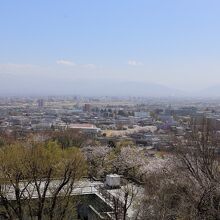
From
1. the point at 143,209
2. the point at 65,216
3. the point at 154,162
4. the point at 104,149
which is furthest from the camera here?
the point at 104,149

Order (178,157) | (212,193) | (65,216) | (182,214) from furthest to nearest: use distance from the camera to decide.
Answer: (178,157) < (65,216) < (212,193) < (182,214)

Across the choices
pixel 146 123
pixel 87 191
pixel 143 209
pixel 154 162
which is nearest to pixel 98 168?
pixel 154 162

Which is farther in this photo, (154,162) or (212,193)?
(154,162)

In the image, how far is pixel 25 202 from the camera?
11.8 meters

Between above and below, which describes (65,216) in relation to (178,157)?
below

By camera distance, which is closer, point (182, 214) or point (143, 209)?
point (182, 214)

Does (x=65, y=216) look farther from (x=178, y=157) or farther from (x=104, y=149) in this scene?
(x=104, y=149)

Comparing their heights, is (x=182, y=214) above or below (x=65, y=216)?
above

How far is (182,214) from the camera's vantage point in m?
9.14

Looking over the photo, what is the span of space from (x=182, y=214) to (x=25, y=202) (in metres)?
4.78

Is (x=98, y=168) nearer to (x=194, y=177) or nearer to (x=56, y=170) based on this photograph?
(x=56, y=170)

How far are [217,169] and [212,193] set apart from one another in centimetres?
288

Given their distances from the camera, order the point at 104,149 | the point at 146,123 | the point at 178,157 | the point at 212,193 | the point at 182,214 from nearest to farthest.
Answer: the point at 182,214 → the point at 212,193 → the point at 178,157 → the point at 104,149 → the point at 146,123

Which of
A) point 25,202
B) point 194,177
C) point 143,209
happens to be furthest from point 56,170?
point 194,177
